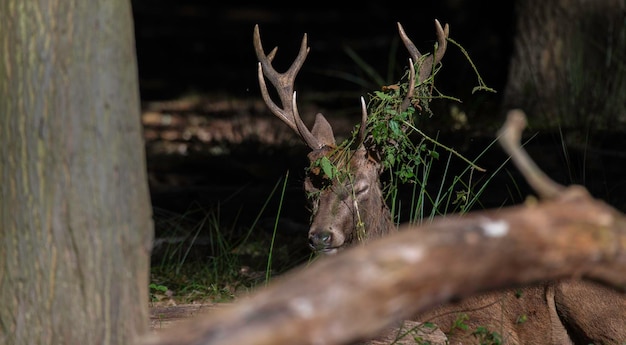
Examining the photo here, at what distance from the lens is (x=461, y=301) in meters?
5.03

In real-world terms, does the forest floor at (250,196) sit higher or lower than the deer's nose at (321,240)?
lower

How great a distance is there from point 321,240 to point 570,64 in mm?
3849

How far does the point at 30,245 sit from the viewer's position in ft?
11.4

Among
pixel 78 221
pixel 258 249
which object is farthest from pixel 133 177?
pixel 258 249

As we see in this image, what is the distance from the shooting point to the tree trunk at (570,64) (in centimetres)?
799

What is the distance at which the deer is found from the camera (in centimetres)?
502

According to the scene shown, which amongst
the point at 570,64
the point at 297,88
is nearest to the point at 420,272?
the point at 570,64

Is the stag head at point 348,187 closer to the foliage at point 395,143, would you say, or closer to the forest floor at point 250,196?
the foliage at point 395,143

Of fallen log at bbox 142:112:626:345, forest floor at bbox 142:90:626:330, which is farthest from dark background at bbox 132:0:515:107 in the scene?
fallen log at bbox 142:112:626:345

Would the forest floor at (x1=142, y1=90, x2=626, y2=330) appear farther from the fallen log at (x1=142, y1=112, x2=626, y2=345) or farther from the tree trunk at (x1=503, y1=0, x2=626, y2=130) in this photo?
the fallen log at (x1=142, y1=112, x2=626, y2=345)

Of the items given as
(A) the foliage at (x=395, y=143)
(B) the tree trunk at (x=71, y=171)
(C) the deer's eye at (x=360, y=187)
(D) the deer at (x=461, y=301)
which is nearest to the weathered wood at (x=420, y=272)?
(B) the tree trunk at (x=71, y=171)

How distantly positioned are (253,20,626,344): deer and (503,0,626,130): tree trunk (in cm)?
281

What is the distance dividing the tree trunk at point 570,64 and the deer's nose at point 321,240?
3.20m

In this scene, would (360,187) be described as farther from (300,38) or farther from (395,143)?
(300,38)
